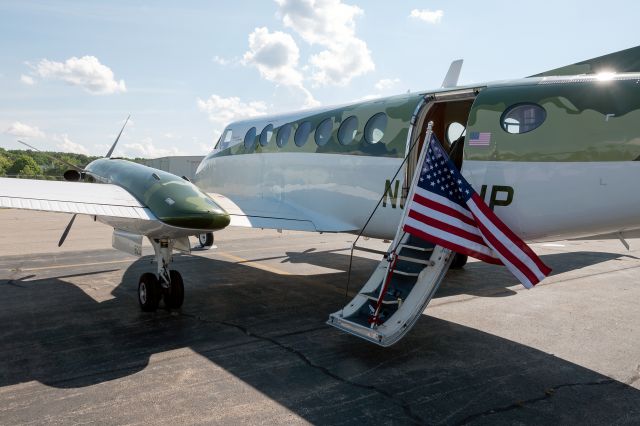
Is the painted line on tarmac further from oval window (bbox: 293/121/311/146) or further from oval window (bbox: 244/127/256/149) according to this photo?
oval window (bbox: 293/121/311/146)

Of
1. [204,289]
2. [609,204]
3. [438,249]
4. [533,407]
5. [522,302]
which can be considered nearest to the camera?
[533,407]

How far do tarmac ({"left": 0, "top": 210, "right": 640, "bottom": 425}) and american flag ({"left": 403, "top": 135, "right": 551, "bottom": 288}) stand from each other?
4.59 ft

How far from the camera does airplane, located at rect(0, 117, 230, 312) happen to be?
7305 millimetres

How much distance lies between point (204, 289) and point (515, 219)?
6.60m

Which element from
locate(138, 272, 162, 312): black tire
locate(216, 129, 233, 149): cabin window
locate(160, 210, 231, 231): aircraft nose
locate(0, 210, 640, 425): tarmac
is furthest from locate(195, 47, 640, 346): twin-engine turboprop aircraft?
locate(216, 129, 233, 149): cabin window

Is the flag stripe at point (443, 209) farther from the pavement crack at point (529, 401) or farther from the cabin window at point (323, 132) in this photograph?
the cabin window at point (323, 132)

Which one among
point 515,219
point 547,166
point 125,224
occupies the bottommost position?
point 125,224

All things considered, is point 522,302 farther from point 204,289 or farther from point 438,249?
point 204,289

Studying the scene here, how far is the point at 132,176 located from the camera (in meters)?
8.94

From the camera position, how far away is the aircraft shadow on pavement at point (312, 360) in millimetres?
5062

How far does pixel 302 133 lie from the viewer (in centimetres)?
1076

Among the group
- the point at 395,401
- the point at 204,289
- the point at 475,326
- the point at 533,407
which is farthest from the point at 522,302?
the point at 204,289

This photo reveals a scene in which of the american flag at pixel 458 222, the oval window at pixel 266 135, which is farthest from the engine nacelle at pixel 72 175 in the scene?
the american flag at pixel 458 222

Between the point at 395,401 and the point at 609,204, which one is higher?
the point at 609,204
